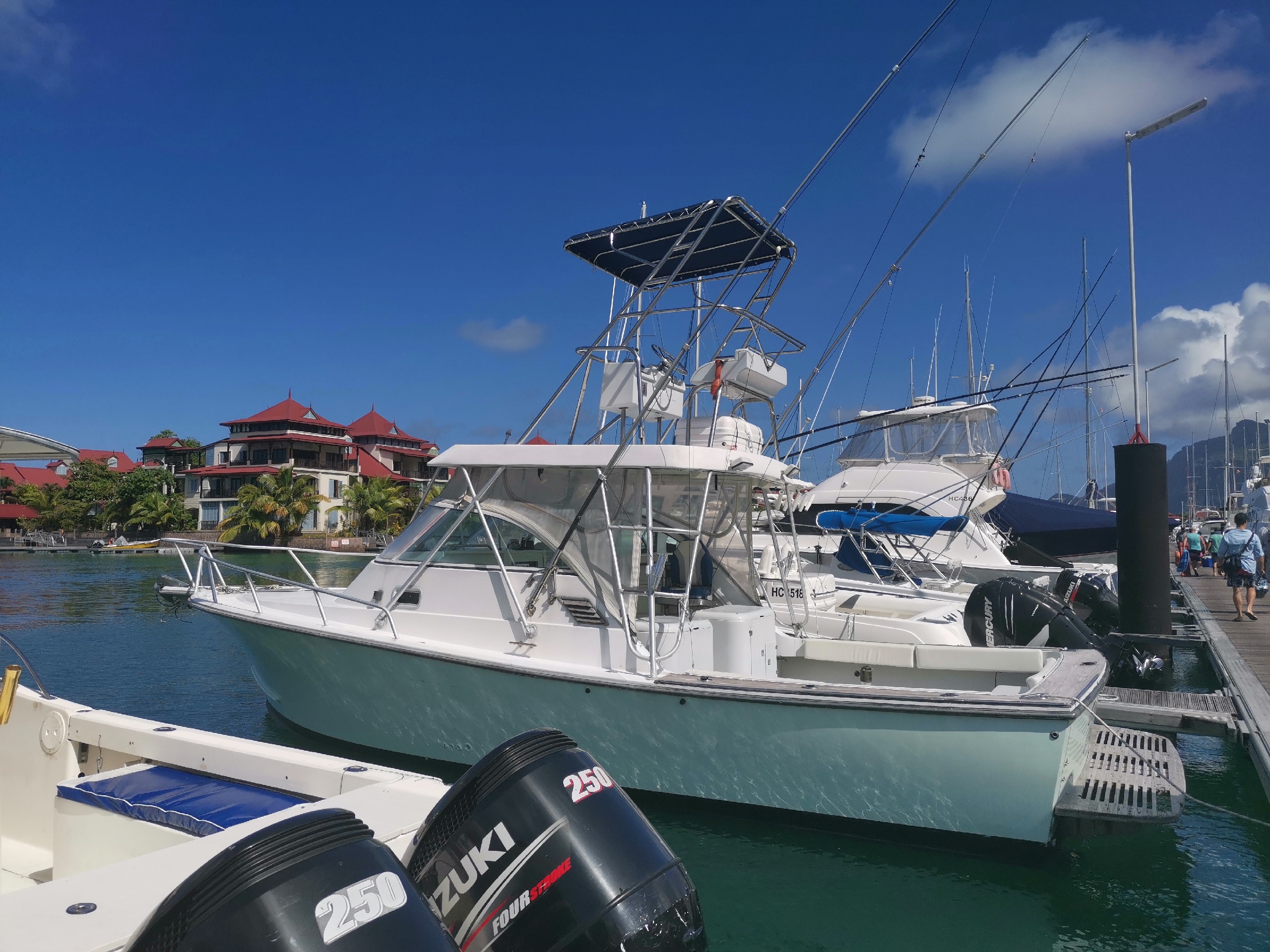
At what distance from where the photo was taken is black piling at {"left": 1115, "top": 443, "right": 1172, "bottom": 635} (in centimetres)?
904

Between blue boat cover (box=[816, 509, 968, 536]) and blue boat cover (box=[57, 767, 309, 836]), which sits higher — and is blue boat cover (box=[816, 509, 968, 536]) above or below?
above

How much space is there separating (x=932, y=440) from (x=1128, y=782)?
15942 mm

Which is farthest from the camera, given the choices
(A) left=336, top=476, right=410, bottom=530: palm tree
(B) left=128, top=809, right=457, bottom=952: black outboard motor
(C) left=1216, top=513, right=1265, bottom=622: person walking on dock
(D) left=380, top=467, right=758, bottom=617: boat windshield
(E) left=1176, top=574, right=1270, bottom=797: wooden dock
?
(A) left=336, top=476, right=410, bottom=530: palm tree

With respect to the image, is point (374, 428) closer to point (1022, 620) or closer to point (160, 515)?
point (160, 515)

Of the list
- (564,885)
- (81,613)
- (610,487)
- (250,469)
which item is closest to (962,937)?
(564,885)

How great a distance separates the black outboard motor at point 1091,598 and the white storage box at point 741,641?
7.50 meters

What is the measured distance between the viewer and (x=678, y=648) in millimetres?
6617

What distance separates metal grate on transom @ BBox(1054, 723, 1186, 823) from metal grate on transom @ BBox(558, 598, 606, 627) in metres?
3.37

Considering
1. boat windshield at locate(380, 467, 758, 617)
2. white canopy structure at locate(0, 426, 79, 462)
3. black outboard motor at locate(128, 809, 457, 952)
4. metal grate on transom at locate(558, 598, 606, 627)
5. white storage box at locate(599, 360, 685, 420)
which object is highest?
white storage box at locate(599, 360, 685, 420)

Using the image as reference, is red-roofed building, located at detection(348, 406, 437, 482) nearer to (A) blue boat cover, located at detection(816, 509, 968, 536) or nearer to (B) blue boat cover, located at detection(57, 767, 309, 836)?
(A) blue boat cover, located at detection(816, 509, 968, 536)

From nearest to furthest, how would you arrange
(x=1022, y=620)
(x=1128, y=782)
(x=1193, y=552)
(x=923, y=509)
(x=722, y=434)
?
(x=1128, y=782)
(x=722, y=434)
(x=1022, y=620)
(x=923, y=509)
(x=1193, y=552)

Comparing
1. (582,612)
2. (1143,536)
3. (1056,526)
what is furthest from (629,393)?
(1056,526)

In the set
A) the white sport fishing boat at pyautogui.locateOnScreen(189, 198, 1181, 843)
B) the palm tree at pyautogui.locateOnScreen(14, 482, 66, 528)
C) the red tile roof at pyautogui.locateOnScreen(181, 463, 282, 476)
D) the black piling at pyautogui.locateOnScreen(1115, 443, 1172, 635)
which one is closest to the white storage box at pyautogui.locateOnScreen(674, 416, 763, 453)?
the white sport fishing boat at pyautogui.locateOnScreen(189, 198, 1181, 843)

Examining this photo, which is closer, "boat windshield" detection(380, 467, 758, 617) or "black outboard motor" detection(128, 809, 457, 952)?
"black outboard motor" detection(128, 809, 457, 952)
